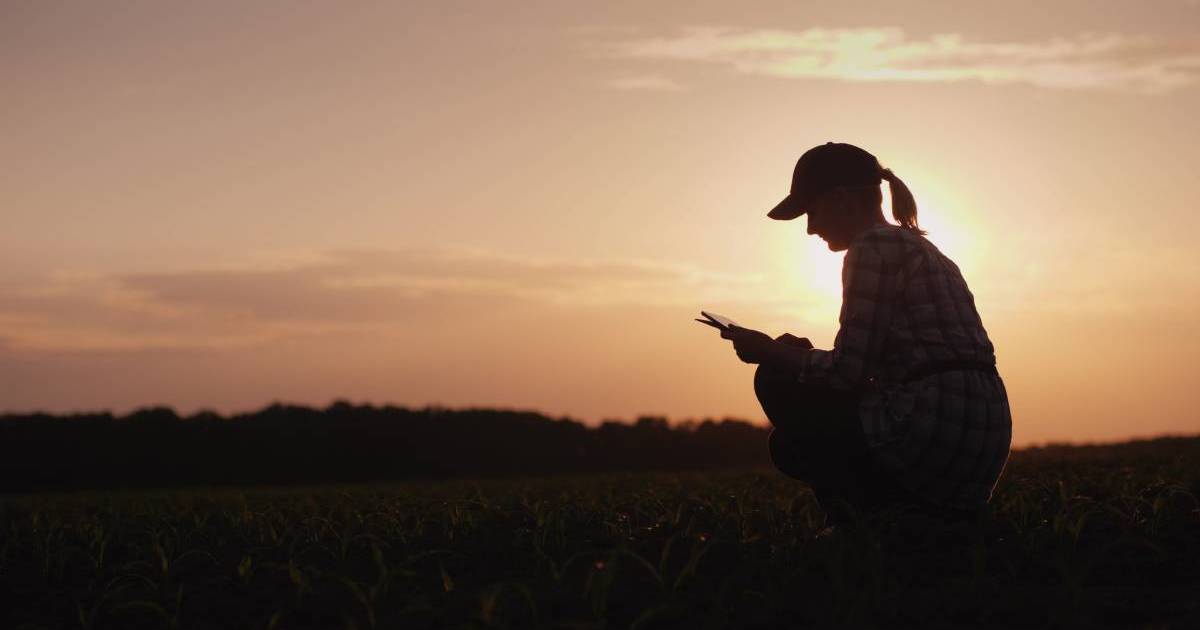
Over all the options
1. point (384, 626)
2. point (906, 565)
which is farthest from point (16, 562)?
point (906, 565)

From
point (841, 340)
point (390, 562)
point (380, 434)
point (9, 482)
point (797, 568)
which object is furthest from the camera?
point (380, 434)

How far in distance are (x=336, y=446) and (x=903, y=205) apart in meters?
19.0

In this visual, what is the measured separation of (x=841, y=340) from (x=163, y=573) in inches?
144

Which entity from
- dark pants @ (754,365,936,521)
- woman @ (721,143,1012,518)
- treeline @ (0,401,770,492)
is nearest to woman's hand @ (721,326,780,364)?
woman @ (721,143,1012,518)

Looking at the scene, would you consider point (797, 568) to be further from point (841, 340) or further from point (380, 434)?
point (380, 434)

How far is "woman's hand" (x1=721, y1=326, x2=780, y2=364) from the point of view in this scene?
5793 mm

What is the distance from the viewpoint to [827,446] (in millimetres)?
5742

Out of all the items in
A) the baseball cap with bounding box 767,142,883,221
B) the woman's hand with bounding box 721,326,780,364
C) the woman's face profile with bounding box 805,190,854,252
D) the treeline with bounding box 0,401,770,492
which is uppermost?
the baseball cap with bounding box 767,142,883,221

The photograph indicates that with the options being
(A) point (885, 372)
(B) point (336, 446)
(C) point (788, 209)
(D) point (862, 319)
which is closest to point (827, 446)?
(A) point (885, 372)

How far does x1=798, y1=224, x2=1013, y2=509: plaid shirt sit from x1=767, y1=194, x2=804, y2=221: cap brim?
22.4 inches

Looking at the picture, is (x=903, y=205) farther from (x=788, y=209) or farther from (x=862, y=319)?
(x=862, y=319)

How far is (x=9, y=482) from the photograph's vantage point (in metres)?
21.8

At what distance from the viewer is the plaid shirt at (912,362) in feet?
17.6

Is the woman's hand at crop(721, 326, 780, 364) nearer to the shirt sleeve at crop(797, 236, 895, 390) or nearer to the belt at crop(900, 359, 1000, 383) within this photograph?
the shirt sleeve at crop(797, 236, 895, 390)
